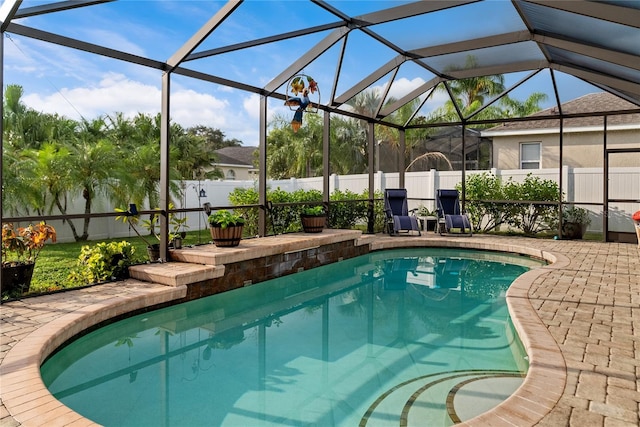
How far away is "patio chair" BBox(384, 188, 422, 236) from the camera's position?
10.8 meters

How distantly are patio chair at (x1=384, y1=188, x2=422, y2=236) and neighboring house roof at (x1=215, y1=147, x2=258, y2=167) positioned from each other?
13785 mm

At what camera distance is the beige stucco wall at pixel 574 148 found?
12797mm

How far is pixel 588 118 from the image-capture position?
1318 cm

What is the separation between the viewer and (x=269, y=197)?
1057 centimetres

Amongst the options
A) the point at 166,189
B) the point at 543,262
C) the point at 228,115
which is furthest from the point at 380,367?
the point at 228,115

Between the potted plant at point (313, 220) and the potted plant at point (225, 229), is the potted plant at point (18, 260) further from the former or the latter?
the potted plant at point (313, 220)

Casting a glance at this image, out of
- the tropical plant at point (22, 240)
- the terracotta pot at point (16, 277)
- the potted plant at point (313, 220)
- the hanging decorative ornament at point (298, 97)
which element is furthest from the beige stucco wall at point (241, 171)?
the terracotta pot at point (16, 277)

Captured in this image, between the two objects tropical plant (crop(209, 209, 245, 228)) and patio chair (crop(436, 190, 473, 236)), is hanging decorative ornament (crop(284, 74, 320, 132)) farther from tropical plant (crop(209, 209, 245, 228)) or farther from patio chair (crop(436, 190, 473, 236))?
patio chair (crop(436, 190, 473, 236))

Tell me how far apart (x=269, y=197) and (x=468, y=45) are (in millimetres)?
5186

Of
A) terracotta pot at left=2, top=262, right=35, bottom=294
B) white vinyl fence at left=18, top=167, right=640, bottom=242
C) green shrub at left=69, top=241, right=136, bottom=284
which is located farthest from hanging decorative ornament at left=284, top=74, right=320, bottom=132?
white vinyl fence at left=18, top=167, right=640, bottom=242

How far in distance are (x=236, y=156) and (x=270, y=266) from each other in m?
20.4

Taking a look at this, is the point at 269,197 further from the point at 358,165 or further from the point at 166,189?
the point at 358,165

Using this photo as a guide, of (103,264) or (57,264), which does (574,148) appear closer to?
(103,264)

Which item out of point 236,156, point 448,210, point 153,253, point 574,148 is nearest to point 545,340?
point 153,253
